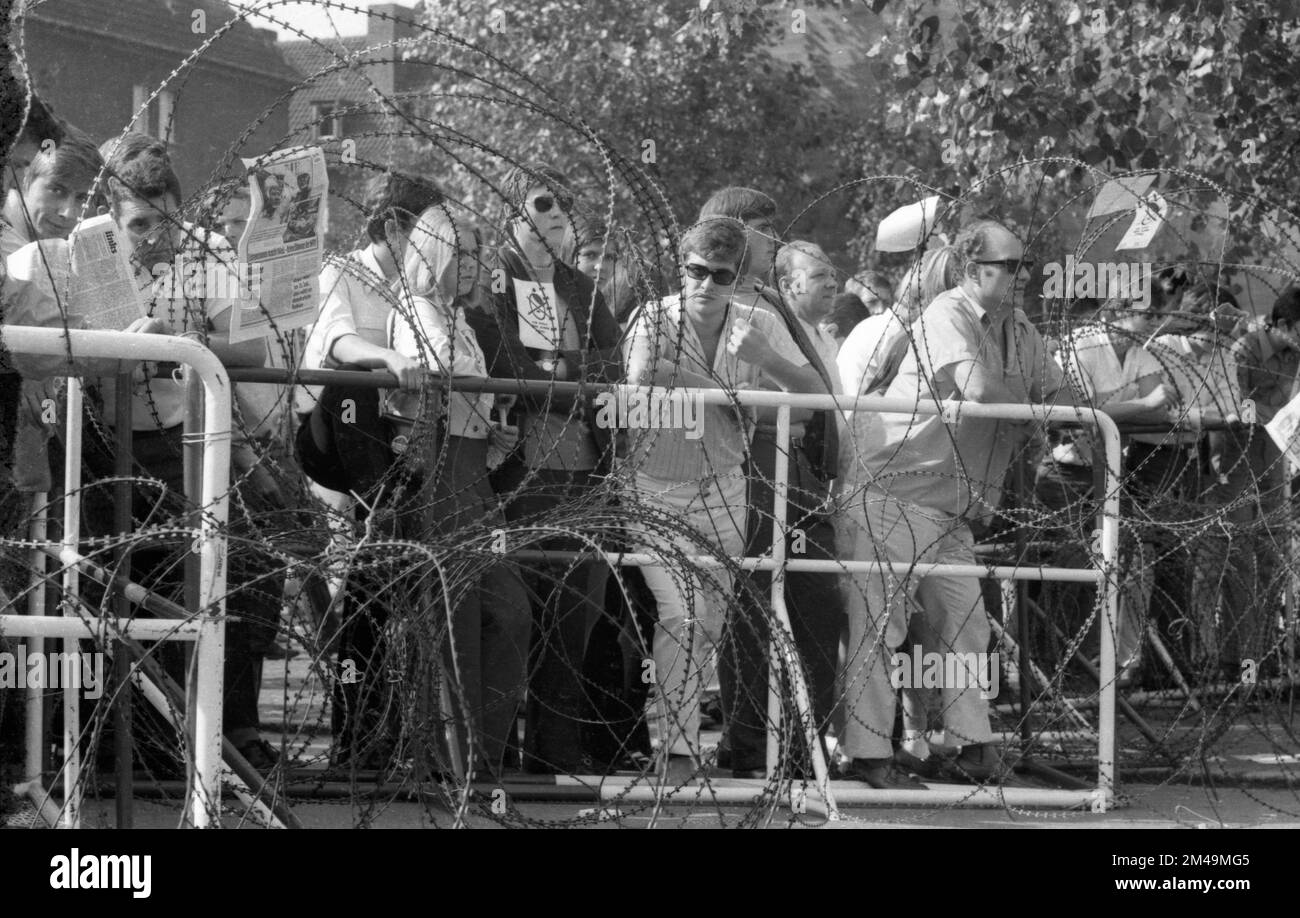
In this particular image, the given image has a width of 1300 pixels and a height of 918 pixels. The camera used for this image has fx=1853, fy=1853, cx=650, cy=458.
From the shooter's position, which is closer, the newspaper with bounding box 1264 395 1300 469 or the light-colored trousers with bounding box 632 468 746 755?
the light-colored trousers with bounding box 632 468 746 755

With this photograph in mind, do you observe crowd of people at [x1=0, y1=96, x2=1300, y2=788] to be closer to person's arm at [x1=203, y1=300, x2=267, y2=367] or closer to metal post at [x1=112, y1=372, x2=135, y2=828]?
person's arm at [x1=203, y1=300, x2=267, y2=367]

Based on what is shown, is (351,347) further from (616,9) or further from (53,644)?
(616,9)

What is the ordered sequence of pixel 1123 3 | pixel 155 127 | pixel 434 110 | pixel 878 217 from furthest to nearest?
pixel 155 127 < pixel 434 110 < pixel 878 217 < pixel 1123 3

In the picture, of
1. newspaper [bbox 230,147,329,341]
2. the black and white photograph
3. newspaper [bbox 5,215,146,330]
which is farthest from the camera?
newspaper [bbox 230,147,329,341]

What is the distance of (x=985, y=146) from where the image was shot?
9.02 meters

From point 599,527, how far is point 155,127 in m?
22.0

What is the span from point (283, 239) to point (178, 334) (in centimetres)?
52

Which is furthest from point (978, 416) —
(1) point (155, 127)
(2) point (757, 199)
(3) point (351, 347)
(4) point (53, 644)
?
(1) point (155, 127)

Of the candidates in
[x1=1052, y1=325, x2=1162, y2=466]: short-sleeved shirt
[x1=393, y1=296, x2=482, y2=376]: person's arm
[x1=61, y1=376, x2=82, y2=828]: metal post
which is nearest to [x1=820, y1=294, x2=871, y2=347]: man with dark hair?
[x1=1052, y1=325, x2=1162, y2=466]: short-sleeved shirt

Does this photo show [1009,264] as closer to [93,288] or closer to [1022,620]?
[1022,620]

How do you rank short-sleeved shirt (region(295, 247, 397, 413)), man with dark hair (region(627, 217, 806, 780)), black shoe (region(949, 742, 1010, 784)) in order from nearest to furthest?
short-sleeved shirt (region(295, 247, 397, 413)) < man with dark hair (region(627, 217, 806, 780)) < black shoe (region(949, 742, 1010, 784))

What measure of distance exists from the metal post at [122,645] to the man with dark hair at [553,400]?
154 cm

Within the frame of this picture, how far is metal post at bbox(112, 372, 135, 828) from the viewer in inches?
157

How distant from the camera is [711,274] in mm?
5711
